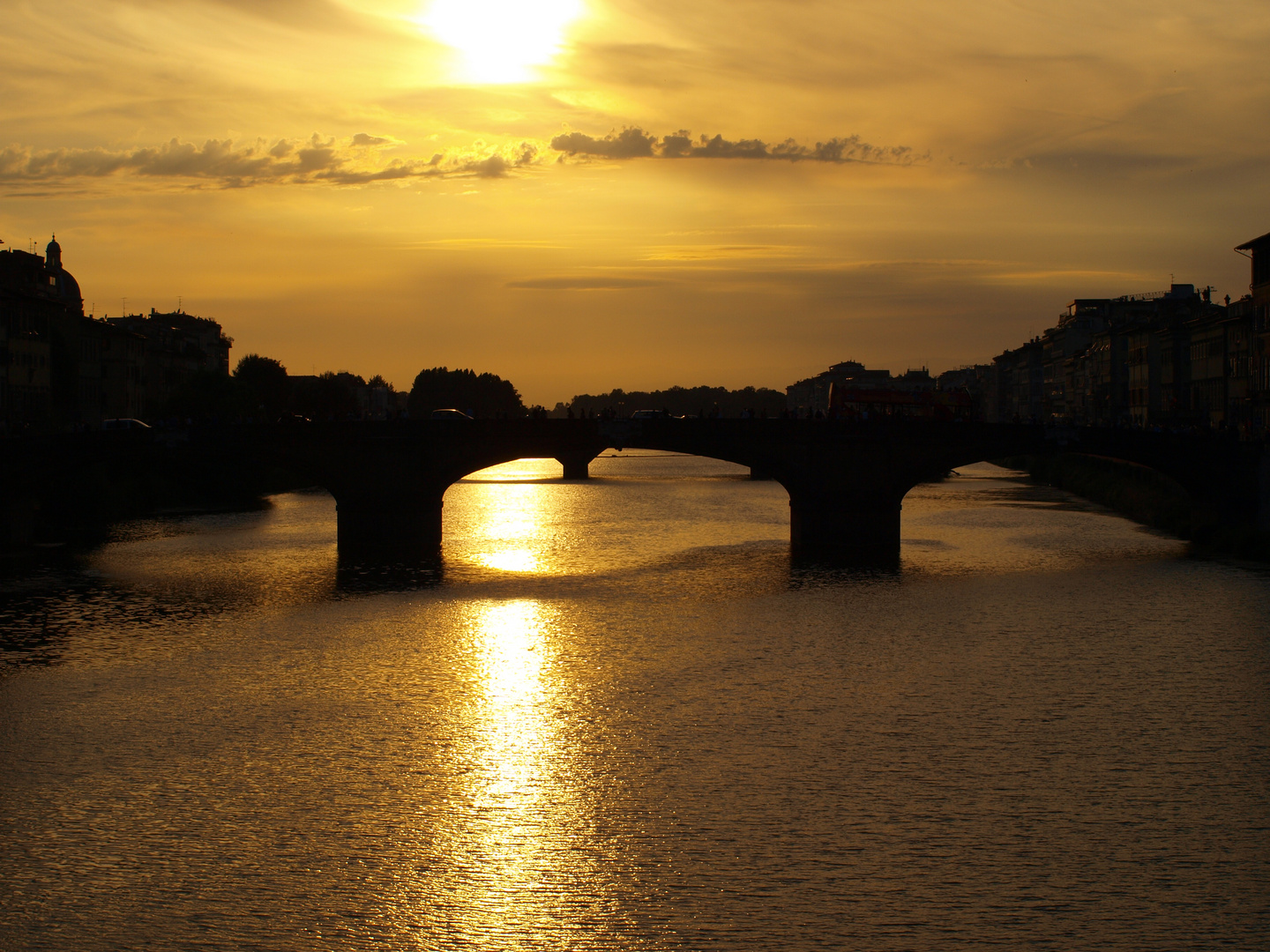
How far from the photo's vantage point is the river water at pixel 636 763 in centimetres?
1812

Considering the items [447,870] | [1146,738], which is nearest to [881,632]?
[1146,738]

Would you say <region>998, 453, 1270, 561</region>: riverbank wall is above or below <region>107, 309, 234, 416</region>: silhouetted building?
below

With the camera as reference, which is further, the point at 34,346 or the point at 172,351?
the point at 172,351

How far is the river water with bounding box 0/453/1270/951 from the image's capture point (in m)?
18.1

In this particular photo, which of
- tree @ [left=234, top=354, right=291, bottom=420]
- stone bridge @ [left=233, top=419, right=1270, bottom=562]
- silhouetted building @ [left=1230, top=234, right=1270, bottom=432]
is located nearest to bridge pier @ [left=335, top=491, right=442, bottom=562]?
stone bridge @ [left=233, top=419, right=1270, bottom=562]

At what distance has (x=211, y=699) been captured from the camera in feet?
97.3

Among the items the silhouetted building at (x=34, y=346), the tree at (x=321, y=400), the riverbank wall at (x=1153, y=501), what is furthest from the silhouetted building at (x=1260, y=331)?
the tree at (x=321, y=400)

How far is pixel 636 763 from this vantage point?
81.9ft

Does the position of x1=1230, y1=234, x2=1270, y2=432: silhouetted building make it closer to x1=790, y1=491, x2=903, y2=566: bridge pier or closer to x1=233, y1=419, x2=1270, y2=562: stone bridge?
x1=233, y1=419, x2=1270, y2=562: stone bridge

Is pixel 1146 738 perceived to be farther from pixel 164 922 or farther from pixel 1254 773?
pixel 164 922

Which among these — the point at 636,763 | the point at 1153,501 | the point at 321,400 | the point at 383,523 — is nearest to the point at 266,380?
the point at 321,400

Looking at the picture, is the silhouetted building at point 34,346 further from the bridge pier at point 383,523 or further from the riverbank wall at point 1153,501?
the riverbank wall at point 1153,501

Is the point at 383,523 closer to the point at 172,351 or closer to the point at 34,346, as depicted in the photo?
the point at 34,346

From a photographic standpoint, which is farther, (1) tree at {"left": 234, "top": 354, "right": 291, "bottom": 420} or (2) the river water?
(1) tree at {"left": 234, "top": 354, "right": 291, "bottom": 420}
